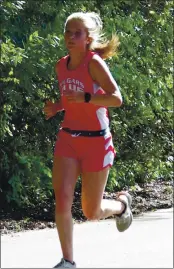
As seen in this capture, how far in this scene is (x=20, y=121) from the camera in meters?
8.59

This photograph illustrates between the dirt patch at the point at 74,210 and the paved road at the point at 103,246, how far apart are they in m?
0.25

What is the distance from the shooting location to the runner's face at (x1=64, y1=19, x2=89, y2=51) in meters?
5.16

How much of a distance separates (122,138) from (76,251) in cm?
330

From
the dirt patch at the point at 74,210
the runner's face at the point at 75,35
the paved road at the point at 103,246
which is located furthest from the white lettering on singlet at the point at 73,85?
the dirt patch at the point at 74,210

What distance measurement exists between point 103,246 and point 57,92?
2.18m

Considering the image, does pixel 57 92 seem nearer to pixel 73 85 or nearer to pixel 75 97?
pixel 73 85

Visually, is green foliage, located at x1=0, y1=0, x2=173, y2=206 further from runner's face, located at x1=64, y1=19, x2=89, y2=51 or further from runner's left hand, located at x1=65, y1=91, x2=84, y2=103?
runner's left hand, located at x1=65, y1=91, x2=84, y2=103

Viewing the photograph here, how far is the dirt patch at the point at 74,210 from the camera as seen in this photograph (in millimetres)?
7945

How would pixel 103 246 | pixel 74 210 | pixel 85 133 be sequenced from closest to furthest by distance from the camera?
pixel 85 133
pixel 103 246
pixel 74 210

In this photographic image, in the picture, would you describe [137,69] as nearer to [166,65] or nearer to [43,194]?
[166,65]

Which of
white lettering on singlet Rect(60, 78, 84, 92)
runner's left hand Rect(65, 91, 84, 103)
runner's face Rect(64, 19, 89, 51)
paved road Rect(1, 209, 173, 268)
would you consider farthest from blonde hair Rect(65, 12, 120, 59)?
paved road Rect(1, 209, 173, 268)

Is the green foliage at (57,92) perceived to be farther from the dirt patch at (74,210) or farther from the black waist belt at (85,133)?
the black waist belt at (85,133)

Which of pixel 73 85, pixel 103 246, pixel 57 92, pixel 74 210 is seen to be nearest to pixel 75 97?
pixel 73 85

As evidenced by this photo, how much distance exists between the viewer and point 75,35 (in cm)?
517
